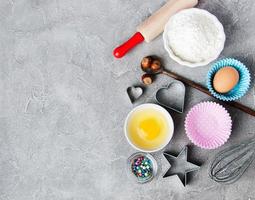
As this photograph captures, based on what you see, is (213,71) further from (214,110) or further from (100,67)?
(100,67)

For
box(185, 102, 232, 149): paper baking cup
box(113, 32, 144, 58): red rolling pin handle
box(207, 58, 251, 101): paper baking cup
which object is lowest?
box(185, 102, 232, 149): paper baking cup

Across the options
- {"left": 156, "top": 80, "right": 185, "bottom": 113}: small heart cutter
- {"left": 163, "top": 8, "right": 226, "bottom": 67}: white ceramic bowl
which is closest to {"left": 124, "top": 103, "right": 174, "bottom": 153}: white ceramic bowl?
{"left": 156, "top": 80, "right": 185, "bottom": 113}: small heart cutter

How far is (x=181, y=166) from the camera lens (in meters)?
1.20

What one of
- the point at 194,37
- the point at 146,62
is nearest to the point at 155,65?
the point at 146,62

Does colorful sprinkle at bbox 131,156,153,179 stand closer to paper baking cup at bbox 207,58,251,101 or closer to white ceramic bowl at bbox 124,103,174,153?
white ceramic bowl at bbox 124,103,174,153

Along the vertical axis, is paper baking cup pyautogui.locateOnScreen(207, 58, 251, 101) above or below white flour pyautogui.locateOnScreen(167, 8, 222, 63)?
below

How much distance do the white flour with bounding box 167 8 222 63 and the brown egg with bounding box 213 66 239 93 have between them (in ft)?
0.16

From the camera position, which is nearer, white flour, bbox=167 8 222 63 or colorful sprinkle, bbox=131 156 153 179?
white flour, bbox=167 8 222 63

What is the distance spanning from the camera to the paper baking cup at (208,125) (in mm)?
1148

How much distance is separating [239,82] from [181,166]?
0.26 metres

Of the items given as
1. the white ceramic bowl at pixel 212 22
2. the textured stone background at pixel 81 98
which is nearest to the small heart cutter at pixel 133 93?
the textured stone background at pixel 81 98

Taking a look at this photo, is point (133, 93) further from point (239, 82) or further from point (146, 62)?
point (239, 82)

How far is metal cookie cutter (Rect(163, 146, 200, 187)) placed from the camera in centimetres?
119

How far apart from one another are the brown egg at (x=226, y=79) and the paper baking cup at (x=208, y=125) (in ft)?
0.17
